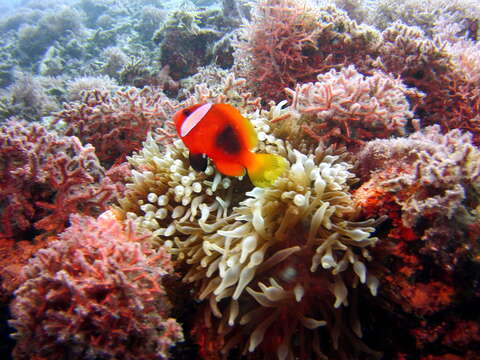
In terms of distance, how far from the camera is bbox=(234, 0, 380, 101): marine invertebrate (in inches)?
145

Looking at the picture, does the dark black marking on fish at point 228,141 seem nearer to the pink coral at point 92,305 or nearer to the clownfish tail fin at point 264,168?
the clownfish tail fin at point 264,168

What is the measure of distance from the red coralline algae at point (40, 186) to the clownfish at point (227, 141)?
156cm

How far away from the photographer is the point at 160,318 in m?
1.84

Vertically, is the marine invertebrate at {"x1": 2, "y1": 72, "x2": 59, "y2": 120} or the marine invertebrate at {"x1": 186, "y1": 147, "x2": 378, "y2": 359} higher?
the marine invertebrate at {"x1": 186, "y1": 147, "x2": 378, "y2": 359}

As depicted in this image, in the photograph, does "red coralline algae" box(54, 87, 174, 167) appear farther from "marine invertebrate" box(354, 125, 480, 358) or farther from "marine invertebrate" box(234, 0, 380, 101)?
"marine invertebrate" box(354, 125, 480, 358)

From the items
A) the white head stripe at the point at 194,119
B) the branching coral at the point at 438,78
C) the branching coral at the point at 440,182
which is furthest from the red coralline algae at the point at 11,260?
the branching coral at the point at 438,78

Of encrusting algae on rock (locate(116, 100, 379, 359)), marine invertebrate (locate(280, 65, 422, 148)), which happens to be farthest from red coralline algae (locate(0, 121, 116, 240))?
marine invertebrate (locate(280, 65, 422, 148))

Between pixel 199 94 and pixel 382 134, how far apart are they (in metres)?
2.02

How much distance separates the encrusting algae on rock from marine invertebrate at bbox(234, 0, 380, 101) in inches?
76.5

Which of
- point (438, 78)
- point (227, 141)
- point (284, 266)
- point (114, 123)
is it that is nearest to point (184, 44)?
point (114, 123)

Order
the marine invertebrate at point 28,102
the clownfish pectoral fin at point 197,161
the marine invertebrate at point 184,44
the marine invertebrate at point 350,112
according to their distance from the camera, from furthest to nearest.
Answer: the marine invertebrate at point 28,102
the marine invertebrate at point 184,44
the marine invertebrate at point 350,112
the clownfish pectoral fin at point 197,161

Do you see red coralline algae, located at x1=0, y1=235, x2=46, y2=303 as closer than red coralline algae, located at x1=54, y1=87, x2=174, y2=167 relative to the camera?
Yes

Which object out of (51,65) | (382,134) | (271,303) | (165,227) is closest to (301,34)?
(382,134)

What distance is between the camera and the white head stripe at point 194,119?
1.86m
